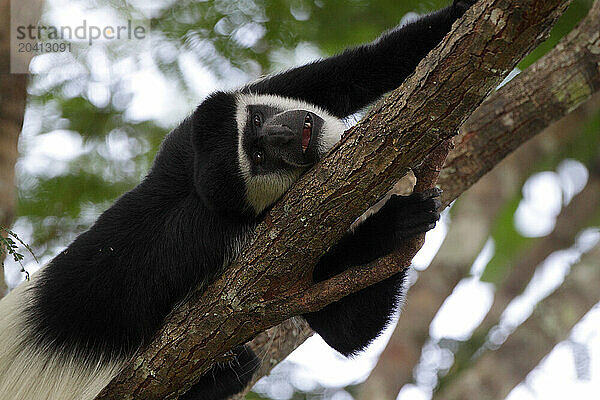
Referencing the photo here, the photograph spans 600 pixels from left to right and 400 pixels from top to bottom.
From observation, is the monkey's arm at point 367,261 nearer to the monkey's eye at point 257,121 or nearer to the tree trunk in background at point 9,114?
the monkey's eye at point 257,121

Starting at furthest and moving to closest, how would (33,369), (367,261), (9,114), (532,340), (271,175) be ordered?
(532,340) < (9,114) < (33,369) < (271,175) < (367,261)

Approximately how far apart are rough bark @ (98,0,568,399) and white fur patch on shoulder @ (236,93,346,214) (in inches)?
14.2

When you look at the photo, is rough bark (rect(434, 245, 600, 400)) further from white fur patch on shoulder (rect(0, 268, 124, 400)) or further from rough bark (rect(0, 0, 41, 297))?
rough bark (rect(0, 0, 41, 297))

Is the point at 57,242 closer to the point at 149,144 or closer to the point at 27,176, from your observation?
the point at 27,176

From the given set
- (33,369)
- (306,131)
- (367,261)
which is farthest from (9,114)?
(367,261)

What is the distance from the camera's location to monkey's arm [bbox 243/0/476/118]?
7.56ft

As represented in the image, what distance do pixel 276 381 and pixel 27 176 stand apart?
2043mm

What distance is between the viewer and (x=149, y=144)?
13.8ft

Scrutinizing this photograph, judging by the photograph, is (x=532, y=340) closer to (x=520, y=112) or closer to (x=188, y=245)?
(x=520, y=112)

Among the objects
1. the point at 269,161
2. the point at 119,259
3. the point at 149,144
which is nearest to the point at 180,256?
the point at 119,259

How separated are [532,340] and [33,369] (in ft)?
8.63

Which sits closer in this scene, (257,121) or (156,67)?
(257,121)

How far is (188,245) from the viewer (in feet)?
7.46

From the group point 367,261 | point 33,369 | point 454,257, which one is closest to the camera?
point 367,261
